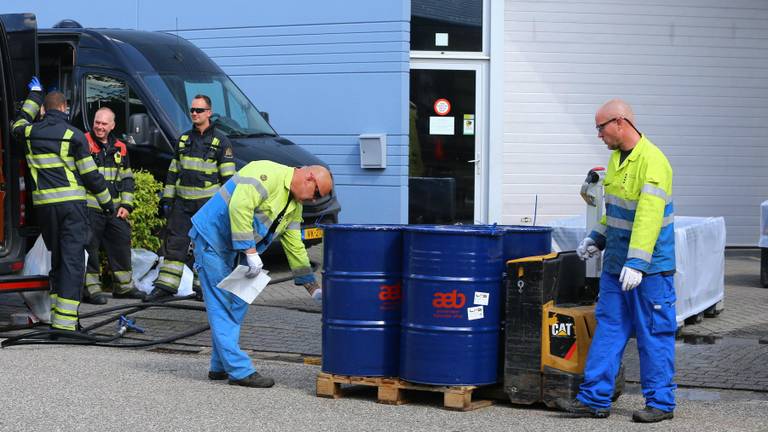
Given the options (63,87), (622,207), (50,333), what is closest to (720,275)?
(622,207)

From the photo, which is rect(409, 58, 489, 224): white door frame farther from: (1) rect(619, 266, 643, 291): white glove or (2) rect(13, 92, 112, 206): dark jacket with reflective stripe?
(1) rect(619, 266, 643, 291): white glove

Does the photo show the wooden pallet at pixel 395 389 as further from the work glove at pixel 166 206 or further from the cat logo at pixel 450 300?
the work glove at pixel 166 206

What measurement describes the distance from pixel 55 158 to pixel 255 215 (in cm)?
286

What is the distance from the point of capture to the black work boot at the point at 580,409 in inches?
288

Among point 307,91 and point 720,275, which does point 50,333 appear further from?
point 307,91

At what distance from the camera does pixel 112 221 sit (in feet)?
39.4

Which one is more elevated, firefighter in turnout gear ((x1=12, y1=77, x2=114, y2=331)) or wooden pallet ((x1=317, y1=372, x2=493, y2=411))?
firefighter in turnout gear ((x1=12, y1=77, x2=114, y2=331))

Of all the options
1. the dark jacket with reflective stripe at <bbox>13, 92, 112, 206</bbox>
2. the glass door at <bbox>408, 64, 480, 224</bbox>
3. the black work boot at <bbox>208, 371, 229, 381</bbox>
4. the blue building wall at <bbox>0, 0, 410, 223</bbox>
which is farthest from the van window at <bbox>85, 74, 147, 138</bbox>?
the black work boot at <bbox>208, 371, 229, 381</bbox>

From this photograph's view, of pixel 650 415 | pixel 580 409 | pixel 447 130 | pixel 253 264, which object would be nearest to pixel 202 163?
pixel 253 264

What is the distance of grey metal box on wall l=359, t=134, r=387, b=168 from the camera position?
16.8 metres

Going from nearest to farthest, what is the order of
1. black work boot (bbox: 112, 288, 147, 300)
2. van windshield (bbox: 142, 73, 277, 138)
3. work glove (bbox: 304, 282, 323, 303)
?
work glove (bbox: 304, 282, 323, 303) → black work boot (bbox: 112, 288, 147, 300) → van windshield (bbox: 142, 73, 277, 138)

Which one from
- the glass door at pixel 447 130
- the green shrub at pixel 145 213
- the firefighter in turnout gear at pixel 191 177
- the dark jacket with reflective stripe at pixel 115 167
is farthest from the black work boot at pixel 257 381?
the glass door at pixel 447 130

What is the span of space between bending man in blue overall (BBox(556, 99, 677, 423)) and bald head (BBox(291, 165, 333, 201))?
5.76 feet

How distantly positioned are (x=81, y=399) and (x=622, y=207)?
343 cm
